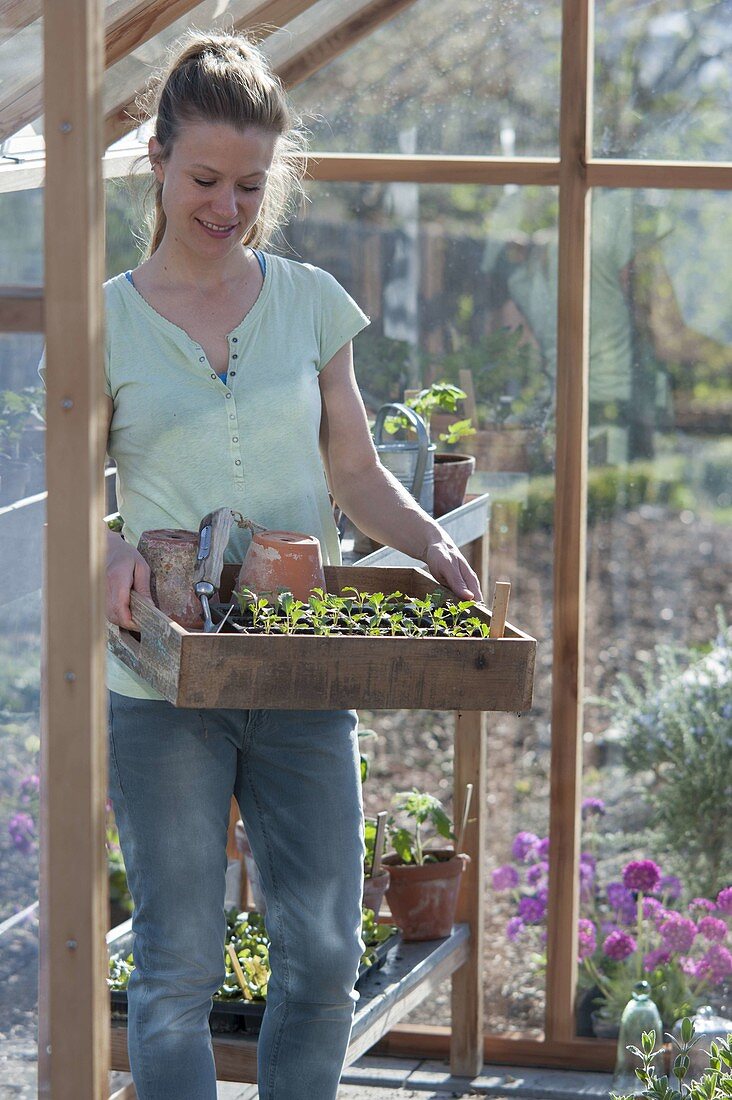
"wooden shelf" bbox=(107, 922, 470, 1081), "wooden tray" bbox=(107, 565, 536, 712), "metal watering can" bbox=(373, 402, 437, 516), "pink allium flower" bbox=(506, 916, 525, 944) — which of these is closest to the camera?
"wooden tray" bbox=(107, 565, 536, 712)

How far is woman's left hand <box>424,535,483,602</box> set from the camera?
2025 millimetres

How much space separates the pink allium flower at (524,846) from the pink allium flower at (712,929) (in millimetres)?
397

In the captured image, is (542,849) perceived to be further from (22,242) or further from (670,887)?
(22,242)

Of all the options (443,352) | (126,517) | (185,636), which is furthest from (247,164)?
(443,352)

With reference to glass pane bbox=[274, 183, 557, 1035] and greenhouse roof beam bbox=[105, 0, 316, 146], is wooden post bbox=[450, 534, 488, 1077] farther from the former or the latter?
greenhouse roof beam bbox=[105, 0, 316, 146]

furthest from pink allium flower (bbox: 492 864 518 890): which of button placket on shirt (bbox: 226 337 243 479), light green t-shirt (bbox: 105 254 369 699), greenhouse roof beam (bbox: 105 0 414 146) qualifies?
greenhouse roof beam (bbox: 105 0 414 146)

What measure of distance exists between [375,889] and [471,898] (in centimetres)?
35

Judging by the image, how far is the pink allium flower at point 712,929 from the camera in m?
3.15

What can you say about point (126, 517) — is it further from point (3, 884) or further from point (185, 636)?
point (3, 884)

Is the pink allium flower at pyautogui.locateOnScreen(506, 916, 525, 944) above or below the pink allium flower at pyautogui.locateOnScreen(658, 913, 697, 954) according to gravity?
below

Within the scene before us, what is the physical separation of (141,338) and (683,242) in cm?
154

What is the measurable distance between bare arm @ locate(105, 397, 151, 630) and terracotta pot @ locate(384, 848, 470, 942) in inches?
52.7

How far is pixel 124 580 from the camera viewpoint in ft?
6.00

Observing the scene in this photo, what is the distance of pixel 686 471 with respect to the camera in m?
3.25
